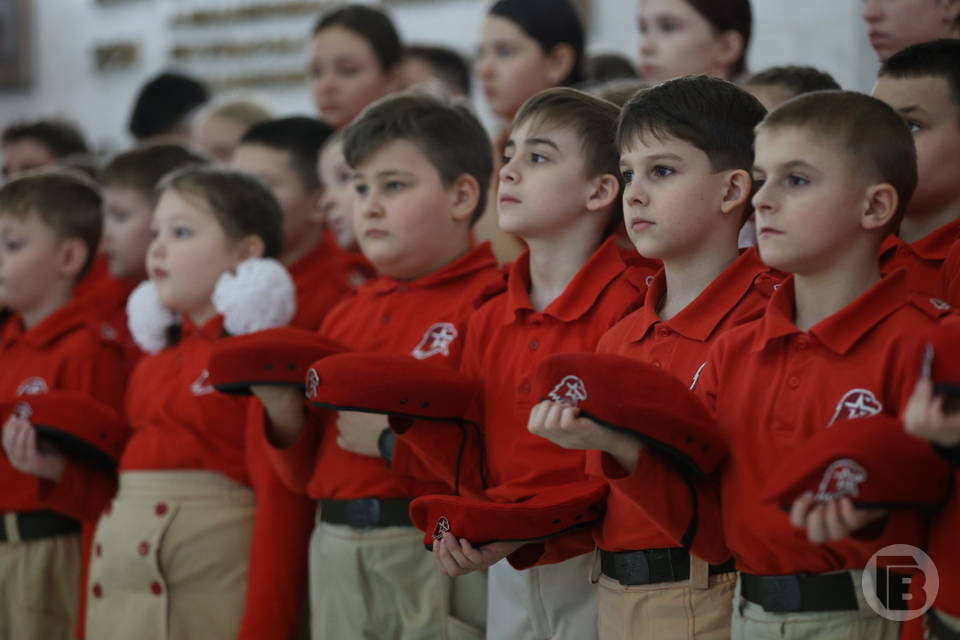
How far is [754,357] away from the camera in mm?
1610

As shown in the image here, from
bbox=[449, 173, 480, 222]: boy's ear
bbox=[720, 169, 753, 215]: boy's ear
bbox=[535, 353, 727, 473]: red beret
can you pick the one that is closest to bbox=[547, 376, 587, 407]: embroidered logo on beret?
bbox=[535, 353, 727, 473]: red beret

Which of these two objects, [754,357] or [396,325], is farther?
[396,325]

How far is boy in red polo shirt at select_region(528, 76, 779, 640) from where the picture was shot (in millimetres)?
1751

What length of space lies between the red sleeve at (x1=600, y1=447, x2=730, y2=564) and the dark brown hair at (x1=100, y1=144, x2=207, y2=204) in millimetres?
2006

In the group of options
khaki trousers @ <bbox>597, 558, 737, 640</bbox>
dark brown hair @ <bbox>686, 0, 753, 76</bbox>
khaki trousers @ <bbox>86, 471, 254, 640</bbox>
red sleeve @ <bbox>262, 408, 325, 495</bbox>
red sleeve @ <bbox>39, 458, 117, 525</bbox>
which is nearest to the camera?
khaki trousers @ <bbox>597, 558, 737, 640</bbox>

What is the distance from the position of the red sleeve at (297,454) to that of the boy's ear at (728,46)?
1440mm

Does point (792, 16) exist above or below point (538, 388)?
Answer: above

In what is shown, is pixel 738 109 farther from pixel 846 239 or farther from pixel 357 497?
pixel 357 497

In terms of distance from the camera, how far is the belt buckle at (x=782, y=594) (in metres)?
1.54

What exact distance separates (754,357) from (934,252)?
553 millimetres

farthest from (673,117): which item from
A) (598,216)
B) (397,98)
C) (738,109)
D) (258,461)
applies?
(258,461)

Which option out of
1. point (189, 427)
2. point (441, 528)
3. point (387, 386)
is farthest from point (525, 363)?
point (189, 427)

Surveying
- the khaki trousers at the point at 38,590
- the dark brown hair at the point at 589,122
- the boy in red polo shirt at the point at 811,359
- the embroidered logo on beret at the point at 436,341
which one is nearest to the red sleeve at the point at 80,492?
the khaki trousers at the point at 38,590

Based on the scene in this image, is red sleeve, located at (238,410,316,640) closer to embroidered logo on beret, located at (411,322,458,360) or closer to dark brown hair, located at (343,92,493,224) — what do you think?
embroidered logo on beret, located at (411,322,458,360)
